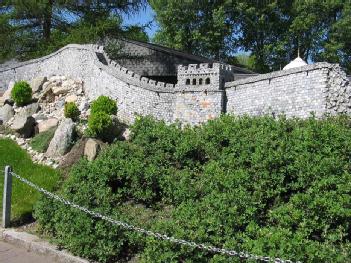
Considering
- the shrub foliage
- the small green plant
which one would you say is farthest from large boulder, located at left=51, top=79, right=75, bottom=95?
the small green plant

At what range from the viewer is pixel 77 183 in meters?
7.84

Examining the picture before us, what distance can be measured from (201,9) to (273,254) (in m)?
25.8

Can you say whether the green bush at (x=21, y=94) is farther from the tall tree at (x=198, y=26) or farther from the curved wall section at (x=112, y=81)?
the tall tree at (x=198, y=26)

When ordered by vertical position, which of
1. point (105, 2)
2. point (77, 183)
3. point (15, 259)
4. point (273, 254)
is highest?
point (105, 2)

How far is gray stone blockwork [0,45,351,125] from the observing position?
42.5 ft

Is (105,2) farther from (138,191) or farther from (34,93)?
(138,191)

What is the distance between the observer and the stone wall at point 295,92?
12773 mm

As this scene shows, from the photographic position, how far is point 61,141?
1343 centimetres

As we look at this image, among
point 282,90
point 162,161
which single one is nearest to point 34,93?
point 282,90

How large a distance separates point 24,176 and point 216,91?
22.6 feet

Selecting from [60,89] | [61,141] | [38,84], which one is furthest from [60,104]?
[61,141]

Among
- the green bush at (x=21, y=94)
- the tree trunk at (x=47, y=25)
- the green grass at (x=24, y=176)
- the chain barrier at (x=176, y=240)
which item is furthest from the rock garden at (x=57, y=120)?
the chain barrier at (x=176, y=240)

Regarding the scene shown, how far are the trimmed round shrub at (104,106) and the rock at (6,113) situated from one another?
4368mm

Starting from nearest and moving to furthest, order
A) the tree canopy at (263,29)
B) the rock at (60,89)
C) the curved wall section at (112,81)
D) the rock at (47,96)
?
1. the curved wall section at (112,81)
2. the rock at (47,96)
3. the rock at (60,89)
4. the tree canopy at (263,29)
